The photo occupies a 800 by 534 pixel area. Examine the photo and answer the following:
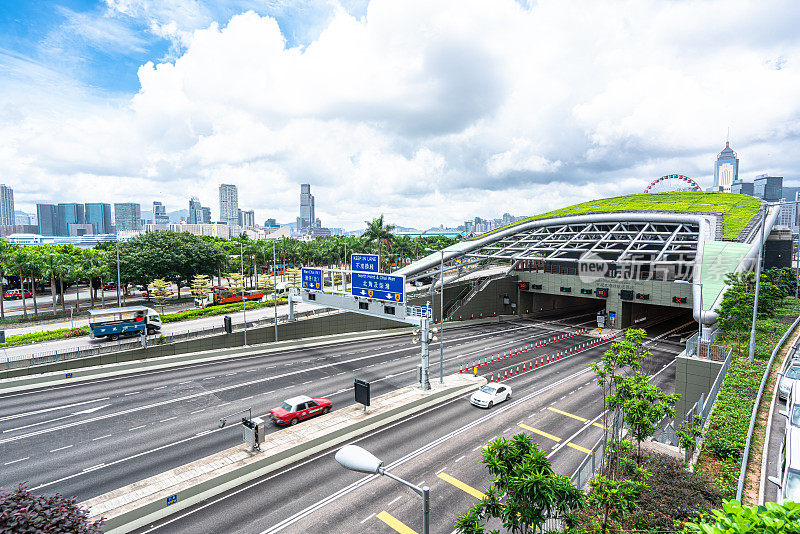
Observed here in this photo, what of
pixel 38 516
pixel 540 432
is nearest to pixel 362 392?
pixel 540 432

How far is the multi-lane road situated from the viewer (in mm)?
18453

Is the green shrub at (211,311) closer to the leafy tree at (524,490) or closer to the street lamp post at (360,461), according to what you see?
the street lamp post at (360,461)

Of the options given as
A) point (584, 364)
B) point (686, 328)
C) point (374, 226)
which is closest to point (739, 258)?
point (686, 328)

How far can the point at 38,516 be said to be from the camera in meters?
9.88

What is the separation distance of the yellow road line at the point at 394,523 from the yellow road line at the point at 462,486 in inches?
149

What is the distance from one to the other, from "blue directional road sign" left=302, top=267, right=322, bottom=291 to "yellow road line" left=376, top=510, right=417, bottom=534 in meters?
25.3

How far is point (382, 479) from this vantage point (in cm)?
2098

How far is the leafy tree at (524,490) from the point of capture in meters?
9.20

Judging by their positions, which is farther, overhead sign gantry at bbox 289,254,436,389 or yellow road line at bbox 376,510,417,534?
overhead sign gantry at bbox 289,254,436,389

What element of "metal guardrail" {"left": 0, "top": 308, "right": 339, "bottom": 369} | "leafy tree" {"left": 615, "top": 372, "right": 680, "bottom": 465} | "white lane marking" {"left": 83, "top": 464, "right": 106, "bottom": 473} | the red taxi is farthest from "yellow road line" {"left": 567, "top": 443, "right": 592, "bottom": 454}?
"metal guardrail" {"left": 0, "top": 308, "right": 339, "bottom": 369}

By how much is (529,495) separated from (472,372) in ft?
95.8

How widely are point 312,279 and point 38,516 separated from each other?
1228 inches

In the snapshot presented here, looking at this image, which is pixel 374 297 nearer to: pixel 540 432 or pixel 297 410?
pixel 297 410

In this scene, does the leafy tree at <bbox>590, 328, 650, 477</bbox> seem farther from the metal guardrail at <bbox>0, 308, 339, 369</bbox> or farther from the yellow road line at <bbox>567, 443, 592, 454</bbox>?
the metal guardrail at <bbox>0, 308, 339, 369</bbox>
